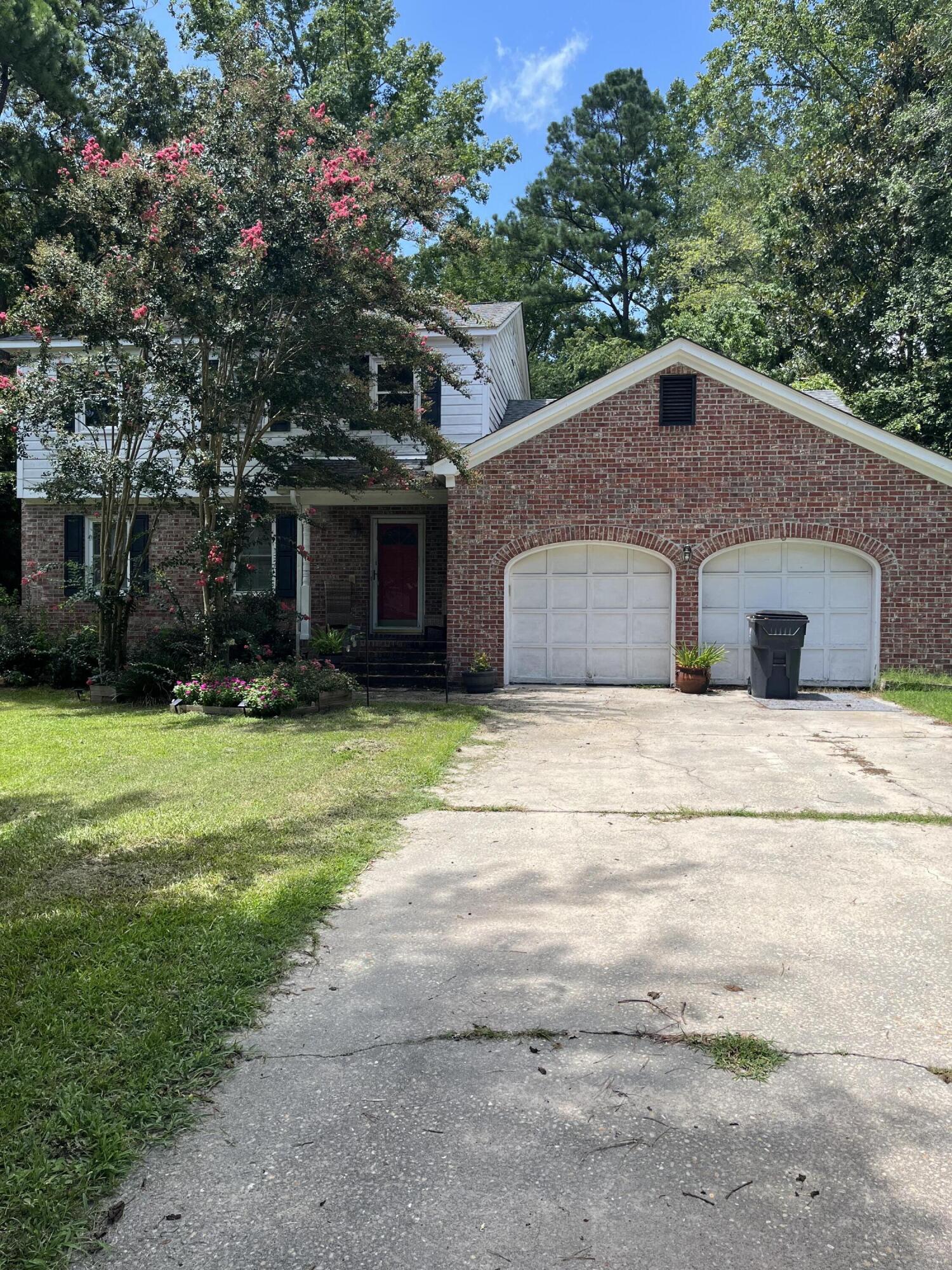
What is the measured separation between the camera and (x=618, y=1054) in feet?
10.1

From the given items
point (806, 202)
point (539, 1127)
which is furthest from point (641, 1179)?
point (806, 202)

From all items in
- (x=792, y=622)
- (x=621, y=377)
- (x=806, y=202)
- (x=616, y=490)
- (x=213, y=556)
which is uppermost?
(x=806, y=202)

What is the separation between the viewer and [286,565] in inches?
687

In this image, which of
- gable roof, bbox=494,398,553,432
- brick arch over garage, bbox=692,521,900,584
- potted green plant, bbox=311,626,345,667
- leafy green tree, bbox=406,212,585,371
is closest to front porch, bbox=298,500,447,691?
potted green plant, bbox=311,626,345,667

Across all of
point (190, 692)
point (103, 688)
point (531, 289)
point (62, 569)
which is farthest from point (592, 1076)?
point (531, 289)

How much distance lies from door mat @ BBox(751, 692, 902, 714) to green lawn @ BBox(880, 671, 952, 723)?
267 mm

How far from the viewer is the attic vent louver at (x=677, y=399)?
47.5 ft

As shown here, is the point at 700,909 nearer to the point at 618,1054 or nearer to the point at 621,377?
the point at 618,1054

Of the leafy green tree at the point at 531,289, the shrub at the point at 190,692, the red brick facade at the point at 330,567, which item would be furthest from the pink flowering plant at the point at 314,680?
the leafy green tree at the point at 531,289

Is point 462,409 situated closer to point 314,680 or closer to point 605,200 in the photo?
point 314,680

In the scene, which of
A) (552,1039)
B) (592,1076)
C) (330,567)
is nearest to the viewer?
(592,1076)

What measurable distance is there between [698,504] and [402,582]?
579cm

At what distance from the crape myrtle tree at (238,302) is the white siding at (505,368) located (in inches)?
176

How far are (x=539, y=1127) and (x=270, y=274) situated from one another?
10729mm
